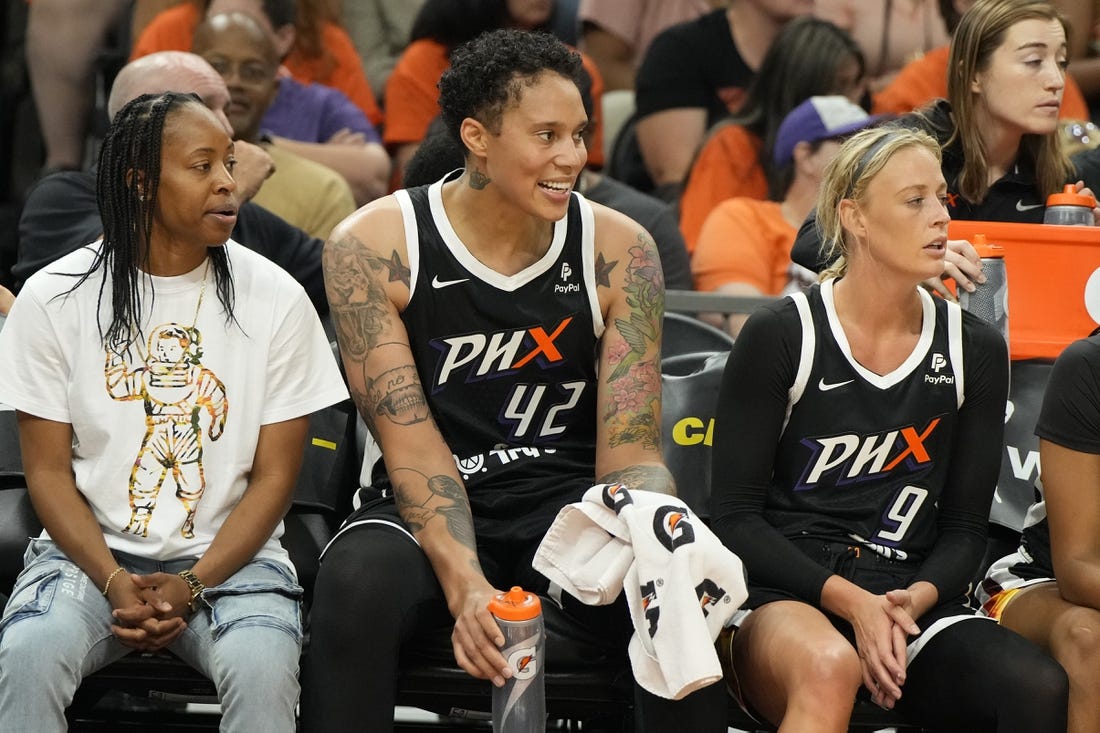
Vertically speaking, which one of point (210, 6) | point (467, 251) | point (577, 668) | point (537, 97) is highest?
point (210, 6)

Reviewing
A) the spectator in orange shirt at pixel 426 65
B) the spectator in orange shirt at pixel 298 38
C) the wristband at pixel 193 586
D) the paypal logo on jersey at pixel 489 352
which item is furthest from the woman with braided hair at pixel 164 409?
the spectator in orange shirt at pixel 426 65

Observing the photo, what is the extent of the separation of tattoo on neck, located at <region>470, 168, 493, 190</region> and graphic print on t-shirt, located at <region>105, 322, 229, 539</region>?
0.68m

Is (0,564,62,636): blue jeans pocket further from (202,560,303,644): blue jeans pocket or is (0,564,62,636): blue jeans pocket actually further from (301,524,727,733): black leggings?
(301,524,727,733): black leggings

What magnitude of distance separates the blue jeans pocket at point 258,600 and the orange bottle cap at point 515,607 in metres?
0.43

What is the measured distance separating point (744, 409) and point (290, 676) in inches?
40.9

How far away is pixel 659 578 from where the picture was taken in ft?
9.19

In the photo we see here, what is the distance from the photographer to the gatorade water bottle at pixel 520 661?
9.21ft

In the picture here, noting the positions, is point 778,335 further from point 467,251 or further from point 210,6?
point 210,6

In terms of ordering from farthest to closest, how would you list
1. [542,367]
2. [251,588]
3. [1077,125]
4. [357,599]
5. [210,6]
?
[210,6] → [1077,125] → [542,367] → [251,588] → [357,599]

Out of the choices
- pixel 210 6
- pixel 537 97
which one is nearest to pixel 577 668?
pixel 537 97

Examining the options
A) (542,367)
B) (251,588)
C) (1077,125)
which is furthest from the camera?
(1077,125)

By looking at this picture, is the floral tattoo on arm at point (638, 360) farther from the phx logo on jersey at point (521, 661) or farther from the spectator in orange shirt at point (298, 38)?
the spectator in orange shirt at point (298, 38)

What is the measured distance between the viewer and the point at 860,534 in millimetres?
3189

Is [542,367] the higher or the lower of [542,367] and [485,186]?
the lower
